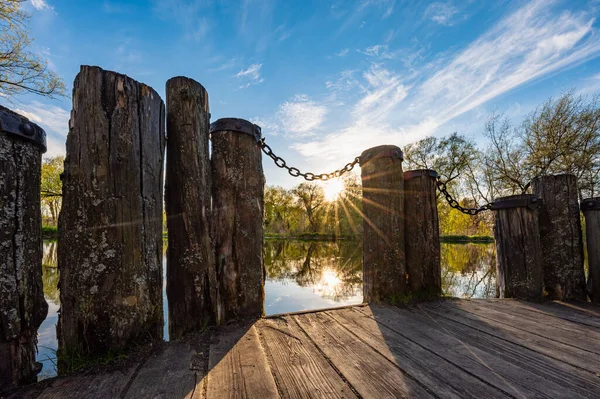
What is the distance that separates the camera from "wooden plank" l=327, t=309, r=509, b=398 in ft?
4.02

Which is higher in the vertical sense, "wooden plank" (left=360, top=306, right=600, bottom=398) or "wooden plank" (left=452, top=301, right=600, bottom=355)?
"wooden plank" (left=360, top=306, right=600, bottom=398)

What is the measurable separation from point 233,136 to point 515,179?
64.2 feet

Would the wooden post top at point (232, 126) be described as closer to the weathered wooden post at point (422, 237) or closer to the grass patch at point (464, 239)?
the weathered wooden post at point (422, 237)

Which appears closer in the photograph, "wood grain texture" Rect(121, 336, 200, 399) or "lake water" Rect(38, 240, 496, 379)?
"wood grain texture" Rect(121, 336, 200, 399)

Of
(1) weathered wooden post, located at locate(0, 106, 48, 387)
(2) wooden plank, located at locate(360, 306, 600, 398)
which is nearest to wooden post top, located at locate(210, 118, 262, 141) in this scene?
(1) weathered wooden post, located at locate(0, 106, 48, 387)

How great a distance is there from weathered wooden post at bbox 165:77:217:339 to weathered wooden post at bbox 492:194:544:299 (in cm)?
315

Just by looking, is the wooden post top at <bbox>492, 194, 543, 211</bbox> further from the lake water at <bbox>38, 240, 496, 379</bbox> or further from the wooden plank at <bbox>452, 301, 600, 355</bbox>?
the lake water at <bbox>38, 240, 496, 379</bbox>

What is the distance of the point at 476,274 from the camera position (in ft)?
33.0

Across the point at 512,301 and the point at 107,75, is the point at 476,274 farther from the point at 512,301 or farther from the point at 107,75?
the point at 107,75

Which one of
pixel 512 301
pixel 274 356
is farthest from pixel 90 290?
pixel 512 301

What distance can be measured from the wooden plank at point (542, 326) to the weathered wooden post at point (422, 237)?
329 mm

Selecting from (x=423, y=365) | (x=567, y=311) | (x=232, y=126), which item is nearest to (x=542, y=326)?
(x=567, y=311)

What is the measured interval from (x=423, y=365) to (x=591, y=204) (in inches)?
122

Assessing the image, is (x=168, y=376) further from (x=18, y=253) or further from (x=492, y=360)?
(x=492, y=360)
